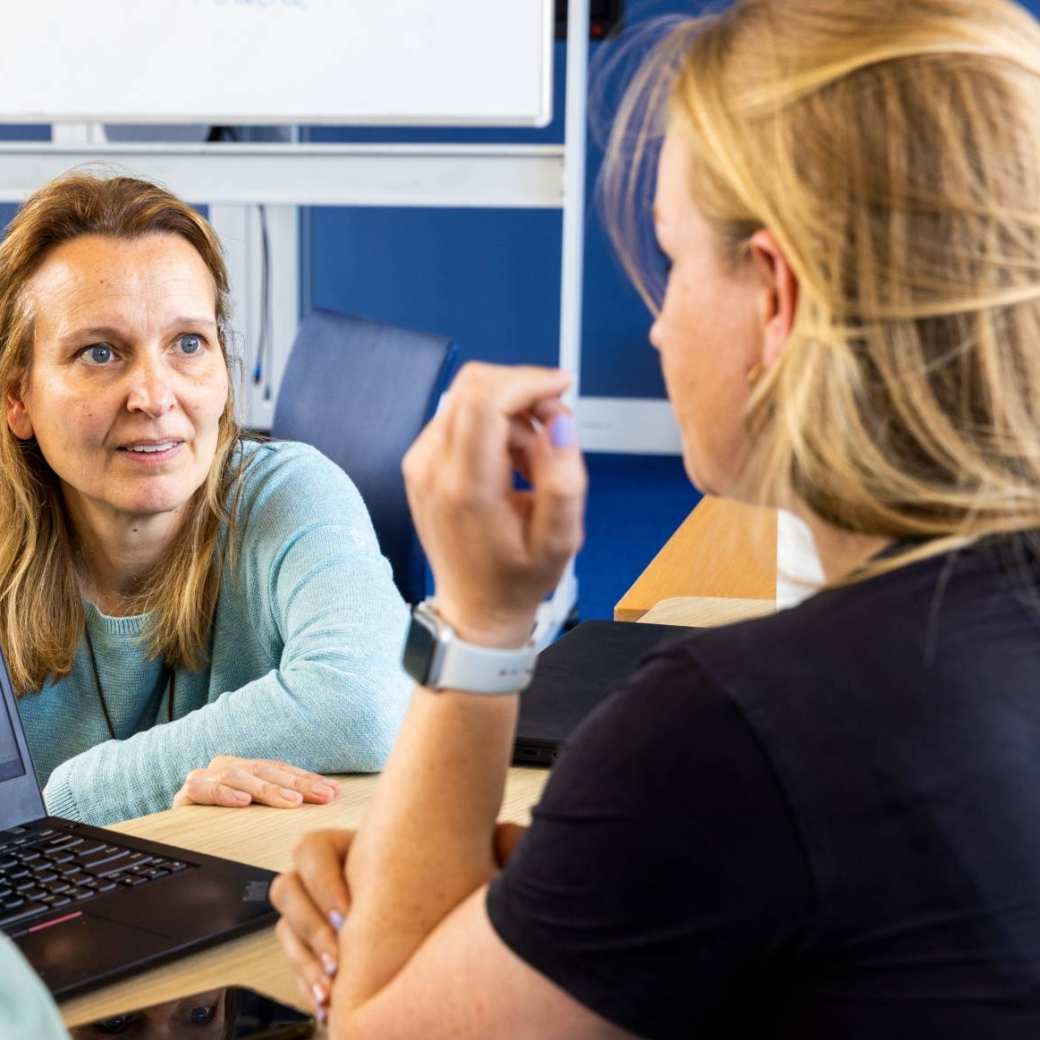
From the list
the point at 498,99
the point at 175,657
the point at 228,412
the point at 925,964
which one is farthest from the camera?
the point at 498,99

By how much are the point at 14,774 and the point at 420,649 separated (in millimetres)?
458

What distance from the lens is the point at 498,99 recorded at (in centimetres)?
319

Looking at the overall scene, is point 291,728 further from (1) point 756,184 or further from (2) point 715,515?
(2) point 715,515

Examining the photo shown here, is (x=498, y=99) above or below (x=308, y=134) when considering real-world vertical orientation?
above

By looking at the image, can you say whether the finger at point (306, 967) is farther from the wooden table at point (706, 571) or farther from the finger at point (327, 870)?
the wooden table at point (706, 571)

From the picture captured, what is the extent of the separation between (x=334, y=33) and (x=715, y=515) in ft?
5.14

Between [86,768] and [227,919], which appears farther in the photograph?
[86,768]

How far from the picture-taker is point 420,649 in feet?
2.59

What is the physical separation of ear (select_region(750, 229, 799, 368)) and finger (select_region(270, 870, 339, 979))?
0.36 m

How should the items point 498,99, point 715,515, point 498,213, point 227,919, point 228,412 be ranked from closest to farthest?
1. point 227,919
2. point 228,412
3. point 715,515
4. point 498,99
5. point 498,213

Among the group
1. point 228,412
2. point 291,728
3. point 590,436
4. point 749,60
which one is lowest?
point 590,436

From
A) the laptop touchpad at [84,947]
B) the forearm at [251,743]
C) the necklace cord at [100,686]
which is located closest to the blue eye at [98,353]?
the necklace cord at [100,686]

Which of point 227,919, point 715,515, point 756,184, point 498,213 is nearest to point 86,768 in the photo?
point 227,919

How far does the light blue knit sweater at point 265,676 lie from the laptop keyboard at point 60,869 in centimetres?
26
